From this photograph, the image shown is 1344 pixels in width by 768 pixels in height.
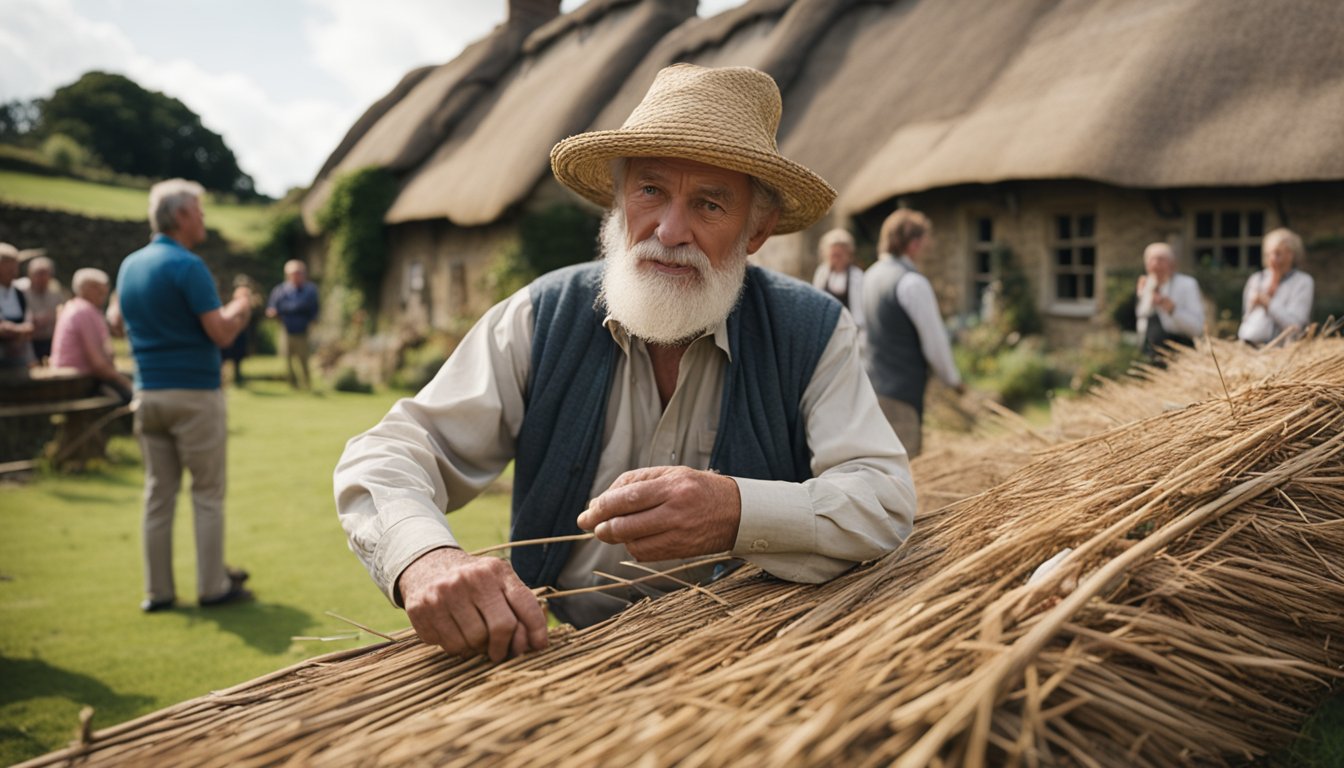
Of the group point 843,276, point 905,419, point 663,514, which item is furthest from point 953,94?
point 663,514

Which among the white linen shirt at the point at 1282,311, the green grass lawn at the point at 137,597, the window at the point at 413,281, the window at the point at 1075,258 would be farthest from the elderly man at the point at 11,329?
the window at the point at 413,281

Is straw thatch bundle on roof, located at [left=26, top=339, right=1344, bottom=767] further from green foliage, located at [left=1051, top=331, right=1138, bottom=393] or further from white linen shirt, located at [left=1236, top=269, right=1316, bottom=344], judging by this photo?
green foliage, located at [left=1051, top=331, right=1138, bottom=393]

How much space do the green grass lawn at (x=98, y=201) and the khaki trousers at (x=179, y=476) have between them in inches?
942

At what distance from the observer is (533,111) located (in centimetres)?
1794

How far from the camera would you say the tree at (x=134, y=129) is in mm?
51812

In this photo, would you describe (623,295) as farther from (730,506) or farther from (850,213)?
(850,213)

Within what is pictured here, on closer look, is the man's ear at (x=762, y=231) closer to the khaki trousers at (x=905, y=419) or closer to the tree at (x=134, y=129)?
the khaki trousers at (x=905, y=419)

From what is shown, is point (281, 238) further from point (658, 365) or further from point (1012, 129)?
point (658, 365)

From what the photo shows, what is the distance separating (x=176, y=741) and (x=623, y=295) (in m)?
1.33

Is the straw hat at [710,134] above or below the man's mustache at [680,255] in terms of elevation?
above

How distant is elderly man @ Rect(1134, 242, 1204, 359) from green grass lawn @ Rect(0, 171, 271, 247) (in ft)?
84.6

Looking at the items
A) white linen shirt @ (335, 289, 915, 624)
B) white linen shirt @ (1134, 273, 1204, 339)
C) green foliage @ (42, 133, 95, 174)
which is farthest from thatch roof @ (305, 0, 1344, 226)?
green foliage @ (42, 133, 95, 174)

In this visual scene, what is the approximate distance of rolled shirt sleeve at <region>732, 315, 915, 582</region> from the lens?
1.54m


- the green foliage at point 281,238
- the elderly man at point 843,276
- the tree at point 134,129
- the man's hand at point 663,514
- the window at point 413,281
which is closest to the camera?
the man's hand at point 663,514
